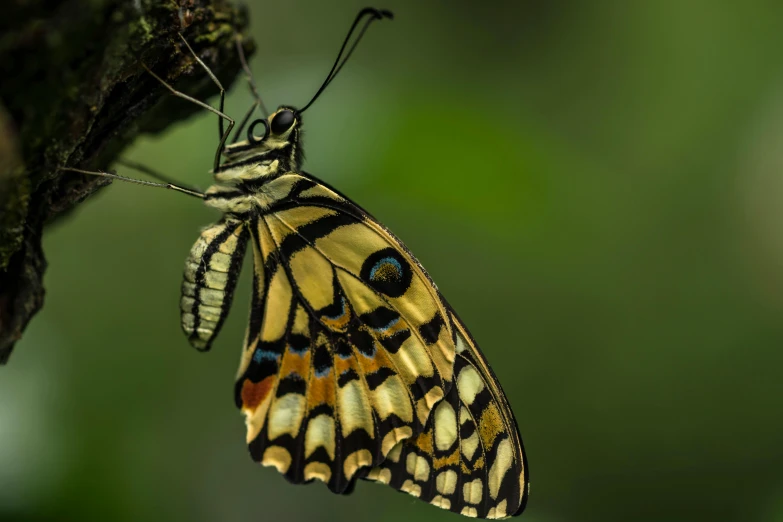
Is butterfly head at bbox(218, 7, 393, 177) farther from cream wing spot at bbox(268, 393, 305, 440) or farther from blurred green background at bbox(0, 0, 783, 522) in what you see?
cream wing spot at bbox(268, 393, 305, 440)

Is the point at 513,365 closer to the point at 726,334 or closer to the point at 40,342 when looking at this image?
the point at 726,334

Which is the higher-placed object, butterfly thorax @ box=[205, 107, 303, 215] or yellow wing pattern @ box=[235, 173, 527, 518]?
butterfly thorax @ box=[205, 107, 303, 215]

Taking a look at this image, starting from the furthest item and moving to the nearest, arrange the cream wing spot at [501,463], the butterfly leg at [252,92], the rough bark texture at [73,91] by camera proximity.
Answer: the cream wing spot at [501,463] < the butterfly leg at [252,92] < the rough bark texture at [73,91]

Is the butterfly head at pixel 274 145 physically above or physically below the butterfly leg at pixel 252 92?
below

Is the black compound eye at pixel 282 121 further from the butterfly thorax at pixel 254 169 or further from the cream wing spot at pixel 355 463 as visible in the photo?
the cream wing spot at pixel 355 463

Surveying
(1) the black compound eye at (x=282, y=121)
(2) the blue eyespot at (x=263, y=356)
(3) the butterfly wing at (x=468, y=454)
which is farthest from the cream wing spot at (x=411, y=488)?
(1) the black compound eye at (x=282, y=121)

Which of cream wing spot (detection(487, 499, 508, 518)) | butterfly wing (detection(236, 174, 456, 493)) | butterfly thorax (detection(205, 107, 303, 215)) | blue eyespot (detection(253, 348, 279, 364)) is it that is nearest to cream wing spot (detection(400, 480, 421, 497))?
butterfly wing (detection(236, 174, 456, 493))

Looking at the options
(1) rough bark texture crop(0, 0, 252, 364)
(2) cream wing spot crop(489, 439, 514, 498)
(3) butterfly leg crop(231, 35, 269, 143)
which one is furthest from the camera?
(2) cream wing spot crop(489, 439, 514, 498)

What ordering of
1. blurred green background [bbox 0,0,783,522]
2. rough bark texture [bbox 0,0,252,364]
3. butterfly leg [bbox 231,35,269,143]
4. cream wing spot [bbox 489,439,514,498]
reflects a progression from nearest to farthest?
1. rough bark texture [bbox 0,0,252,364]
2. butterfly leg [bbox 231,35,269,143]
3. cream wing spot [bbox 489,439,514,498]
4. blurred green background [bbox 0,0,783,522]
